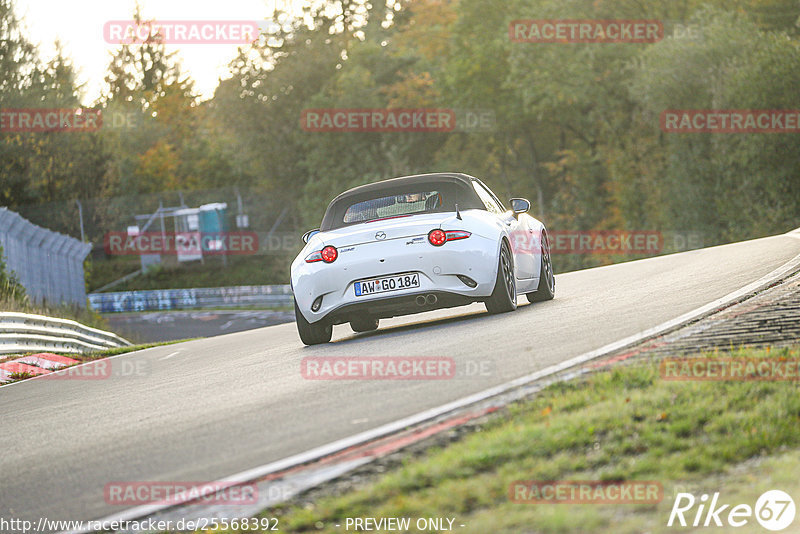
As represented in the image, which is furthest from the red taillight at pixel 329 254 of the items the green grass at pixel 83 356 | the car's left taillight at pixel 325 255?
the green grass at pixel 83 356

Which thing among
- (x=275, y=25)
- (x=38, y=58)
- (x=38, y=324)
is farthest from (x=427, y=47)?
(x=38, y=324)

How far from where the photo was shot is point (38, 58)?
47906mm

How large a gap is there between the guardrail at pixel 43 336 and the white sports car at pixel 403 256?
6.48 m

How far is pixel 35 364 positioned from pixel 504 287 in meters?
7.83

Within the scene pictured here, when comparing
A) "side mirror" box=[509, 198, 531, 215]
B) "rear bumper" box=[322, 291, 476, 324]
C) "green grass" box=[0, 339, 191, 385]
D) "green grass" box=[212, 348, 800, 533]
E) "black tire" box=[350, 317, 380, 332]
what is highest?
"side mirror" box=[509, 198, 531, 215]

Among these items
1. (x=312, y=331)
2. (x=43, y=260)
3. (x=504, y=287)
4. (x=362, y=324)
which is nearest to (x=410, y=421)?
(x=504, y=287)

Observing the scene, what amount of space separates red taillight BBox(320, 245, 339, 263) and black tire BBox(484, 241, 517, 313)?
160 centimetres

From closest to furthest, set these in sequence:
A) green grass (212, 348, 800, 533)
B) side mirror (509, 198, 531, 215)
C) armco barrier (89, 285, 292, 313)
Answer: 1. green grass (212, 348, 800, 533)
2. side mirror (509, 198, 531, 215)
3. armco barrier (89, 285, 292, 313)

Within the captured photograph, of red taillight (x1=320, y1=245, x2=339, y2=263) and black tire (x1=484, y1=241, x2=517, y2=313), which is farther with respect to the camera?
black tire (x1=484, y1=241, x2=517, y2=313)

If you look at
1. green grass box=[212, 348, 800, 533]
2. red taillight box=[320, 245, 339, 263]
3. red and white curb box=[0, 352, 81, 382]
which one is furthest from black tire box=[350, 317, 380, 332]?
green grass box=[212, 348, 800, 533]

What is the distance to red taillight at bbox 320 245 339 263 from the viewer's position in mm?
10578

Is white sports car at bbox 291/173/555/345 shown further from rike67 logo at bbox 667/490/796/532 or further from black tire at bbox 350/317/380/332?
rike67 logo at bbox 667/490/796/532

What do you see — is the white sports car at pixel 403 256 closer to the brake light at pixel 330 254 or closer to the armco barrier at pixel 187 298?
the brake light at pixel 330 254

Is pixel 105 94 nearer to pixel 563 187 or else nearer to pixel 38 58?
pixel 38 58
